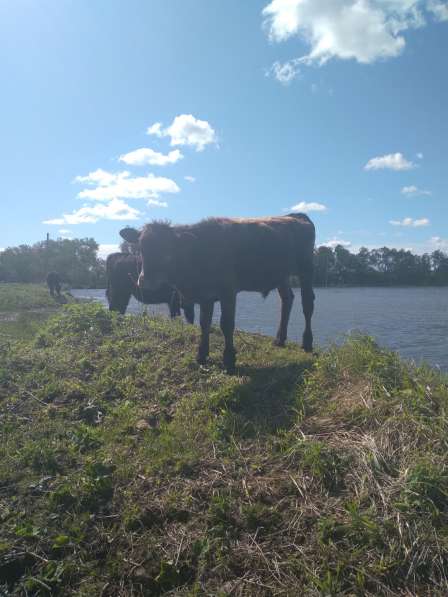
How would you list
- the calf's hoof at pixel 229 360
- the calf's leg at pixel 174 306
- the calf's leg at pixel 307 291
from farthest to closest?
the calf's leg at pixel 174 306, the calf's leg at pixel 307 291, the calf's hoof at pixel 229 360

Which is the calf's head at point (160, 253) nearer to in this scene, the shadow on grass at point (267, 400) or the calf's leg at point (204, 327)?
the calf's leg at point (204, 327)

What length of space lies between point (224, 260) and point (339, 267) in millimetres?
59668

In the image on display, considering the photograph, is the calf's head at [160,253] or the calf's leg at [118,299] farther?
the calf's leg at [118,299]

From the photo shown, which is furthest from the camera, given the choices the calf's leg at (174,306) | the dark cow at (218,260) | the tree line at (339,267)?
the tree line at (339,267)

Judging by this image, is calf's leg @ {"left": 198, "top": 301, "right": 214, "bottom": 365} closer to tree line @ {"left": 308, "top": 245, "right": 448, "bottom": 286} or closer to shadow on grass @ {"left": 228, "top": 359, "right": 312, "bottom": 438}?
shadow on grass @ {"left": 228, "top": 359, "right": 312, "bottom": 438}

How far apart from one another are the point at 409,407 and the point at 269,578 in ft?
6.44

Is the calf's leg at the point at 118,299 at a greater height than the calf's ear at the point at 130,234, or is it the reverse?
the calf's ear at the point at 130,234

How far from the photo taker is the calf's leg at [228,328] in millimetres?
6195

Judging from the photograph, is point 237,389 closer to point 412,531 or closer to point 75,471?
point 75,471

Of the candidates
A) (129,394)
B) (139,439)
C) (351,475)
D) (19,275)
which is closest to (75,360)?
(129,394)

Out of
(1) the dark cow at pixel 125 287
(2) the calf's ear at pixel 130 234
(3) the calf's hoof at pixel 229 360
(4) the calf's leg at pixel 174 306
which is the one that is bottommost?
(3) the calf's hoof at pixel 229 360

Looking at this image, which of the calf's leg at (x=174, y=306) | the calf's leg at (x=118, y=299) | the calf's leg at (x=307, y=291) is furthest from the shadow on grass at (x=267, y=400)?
the calf's leg at (x=118, y=299)

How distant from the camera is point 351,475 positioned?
10.5ft

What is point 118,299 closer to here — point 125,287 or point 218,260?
point 125,287
